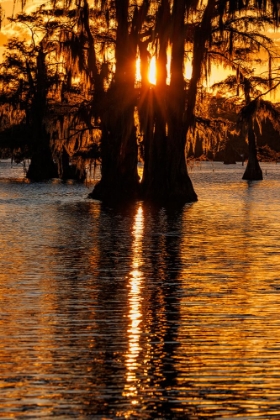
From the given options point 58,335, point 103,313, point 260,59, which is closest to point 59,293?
point 103,313

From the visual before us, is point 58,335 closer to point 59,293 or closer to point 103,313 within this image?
point 103,313

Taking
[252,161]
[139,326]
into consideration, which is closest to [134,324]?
[139,326]

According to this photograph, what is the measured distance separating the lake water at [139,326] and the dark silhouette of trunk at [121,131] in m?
16.5

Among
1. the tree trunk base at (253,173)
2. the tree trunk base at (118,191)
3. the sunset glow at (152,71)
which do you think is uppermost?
the sunset glow at (152,71)

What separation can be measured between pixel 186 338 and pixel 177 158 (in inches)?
1214

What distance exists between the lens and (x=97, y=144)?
50188 millimetres

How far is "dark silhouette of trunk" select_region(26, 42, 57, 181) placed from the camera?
69.2m

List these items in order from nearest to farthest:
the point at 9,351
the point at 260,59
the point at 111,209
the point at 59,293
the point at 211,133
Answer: the point at 9,351 < the point at 59,293 < the point at 111,209 < the point at 211,133 < the point at 260,59

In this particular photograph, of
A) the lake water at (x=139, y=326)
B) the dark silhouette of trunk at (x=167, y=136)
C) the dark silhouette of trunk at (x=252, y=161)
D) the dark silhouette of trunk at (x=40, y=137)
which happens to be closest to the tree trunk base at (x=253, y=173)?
the dark silhouette of trunk at (x=252, y=161)

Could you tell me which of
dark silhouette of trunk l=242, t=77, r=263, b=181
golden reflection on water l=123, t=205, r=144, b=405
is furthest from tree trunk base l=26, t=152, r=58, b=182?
golden reflection on water l=123, t=205, r=144, b=405

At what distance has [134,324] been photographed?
41.0 feet

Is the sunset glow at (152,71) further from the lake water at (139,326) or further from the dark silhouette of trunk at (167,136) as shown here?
the lake water at (139,326)

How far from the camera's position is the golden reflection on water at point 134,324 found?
29.8 feet

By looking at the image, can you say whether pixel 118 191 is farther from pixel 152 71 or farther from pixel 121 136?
pixel 152 71
